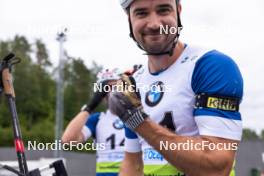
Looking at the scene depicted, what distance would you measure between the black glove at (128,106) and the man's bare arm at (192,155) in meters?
0.04

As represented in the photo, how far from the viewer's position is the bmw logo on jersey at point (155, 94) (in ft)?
10.1

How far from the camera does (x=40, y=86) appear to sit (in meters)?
74.2

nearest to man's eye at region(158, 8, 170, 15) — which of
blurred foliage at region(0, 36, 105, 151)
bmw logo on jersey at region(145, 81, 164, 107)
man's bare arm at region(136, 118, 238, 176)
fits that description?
bmw logo on jersey at region(145, 81, 164, 107)

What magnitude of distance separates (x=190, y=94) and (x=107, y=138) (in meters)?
4.36

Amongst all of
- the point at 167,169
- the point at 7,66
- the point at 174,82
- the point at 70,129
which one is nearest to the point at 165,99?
the point at 174,82

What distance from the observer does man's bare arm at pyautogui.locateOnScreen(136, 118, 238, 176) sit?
2.57 meters

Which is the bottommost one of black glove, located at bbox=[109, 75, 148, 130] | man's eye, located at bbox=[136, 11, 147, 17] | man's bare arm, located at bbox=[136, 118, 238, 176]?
man's bare arm, located at bbox=[136, 118, 238, 176]

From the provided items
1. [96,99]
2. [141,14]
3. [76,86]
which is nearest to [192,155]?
[141,14]

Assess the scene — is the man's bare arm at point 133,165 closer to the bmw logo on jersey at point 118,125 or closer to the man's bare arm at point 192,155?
the man's bare arm at point 192,155

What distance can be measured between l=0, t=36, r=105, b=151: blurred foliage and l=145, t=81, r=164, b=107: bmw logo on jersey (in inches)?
2356

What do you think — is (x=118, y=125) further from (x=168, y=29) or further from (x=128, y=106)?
(x=128, y=106)

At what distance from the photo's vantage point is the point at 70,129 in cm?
713

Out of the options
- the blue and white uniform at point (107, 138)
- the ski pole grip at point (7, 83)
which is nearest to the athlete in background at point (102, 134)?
the blue and white uniform at point (107, 138)

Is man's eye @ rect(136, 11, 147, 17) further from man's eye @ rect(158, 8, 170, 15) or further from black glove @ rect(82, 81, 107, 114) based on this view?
black glove @ rect(82, 81, 107, 114)
